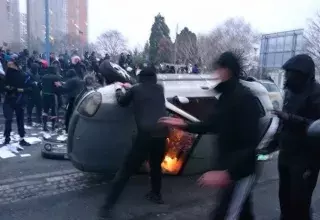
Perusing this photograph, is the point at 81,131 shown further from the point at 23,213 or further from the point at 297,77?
the point at 297,77

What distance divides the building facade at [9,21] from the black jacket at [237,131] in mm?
61917

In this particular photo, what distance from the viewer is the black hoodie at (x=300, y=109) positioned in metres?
2.92

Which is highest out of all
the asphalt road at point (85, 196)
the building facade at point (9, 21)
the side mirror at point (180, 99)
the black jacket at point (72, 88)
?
the building facade at point (9, 21)

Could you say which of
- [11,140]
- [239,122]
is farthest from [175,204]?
[11,140]

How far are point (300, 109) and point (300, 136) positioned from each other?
0.24 metres

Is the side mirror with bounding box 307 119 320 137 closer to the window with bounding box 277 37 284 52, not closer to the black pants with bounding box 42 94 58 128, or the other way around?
the black pants with bounding box 42 94 58 128

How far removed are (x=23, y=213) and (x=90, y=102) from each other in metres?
1.57

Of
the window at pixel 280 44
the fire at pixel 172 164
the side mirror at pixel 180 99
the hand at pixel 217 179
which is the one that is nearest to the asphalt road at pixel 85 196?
the fire at pixel 172 164

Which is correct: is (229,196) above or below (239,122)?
below

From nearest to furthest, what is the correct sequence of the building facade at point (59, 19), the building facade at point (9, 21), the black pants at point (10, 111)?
the black pants at point (10, 111)
the building facade at point (59, 19)
the building facade at point (9, 21)

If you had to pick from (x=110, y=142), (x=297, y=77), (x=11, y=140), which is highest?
(x=297, y=77)

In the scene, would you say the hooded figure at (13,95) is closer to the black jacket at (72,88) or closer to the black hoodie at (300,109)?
the black jacket at (72,88)

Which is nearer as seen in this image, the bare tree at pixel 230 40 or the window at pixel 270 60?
the window at pixel 270 60

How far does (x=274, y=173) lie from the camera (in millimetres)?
5688
